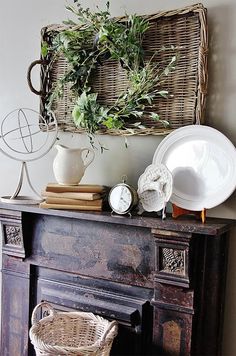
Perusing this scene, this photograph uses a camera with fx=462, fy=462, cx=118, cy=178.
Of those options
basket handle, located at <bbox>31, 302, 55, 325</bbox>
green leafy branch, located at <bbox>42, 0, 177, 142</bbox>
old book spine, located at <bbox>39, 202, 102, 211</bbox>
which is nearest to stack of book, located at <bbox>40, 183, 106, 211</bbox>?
old book spine, located at <bbox>39, 202, 102, 211</bbox>

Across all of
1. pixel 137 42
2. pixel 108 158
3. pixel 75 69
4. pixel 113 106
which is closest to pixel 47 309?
pixel 108 158

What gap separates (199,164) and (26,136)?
95 centimetres

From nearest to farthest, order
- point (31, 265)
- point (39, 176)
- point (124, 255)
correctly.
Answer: point (124, 255) → point (31, 265) → point (39, 176)

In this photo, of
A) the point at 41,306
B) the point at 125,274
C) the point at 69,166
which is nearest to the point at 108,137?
the point at 69,166

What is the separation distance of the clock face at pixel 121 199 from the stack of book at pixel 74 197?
0.09m

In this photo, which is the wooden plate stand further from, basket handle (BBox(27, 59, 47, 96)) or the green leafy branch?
basket handle (BBox(27, 59, 47, 96))

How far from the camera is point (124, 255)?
1880mm

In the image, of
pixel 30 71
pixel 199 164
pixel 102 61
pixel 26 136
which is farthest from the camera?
pixel 26 136

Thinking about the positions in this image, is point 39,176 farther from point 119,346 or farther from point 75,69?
point 119,346

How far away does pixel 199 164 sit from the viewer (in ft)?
5.99

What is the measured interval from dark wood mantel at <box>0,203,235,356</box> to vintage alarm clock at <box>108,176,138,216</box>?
5 cm

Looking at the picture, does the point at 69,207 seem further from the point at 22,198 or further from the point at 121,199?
the point at 22,198

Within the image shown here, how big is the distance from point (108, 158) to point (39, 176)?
16.6 inches

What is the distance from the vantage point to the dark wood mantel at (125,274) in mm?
1727
